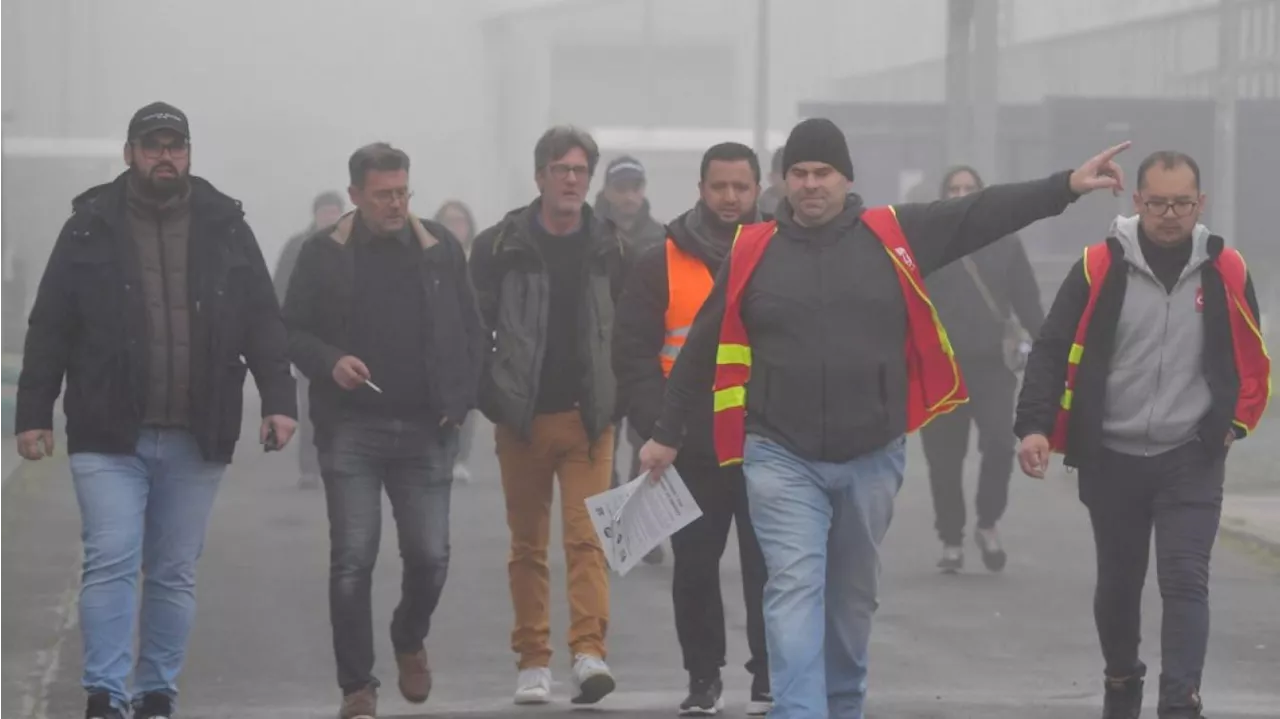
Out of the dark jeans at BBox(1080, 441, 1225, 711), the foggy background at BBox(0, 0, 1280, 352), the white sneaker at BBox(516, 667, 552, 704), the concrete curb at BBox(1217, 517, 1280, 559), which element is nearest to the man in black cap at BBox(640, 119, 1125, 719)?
the dark jeans at BBox(1080, 441, 1225, 711)

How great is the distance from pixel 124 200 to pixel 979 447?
16.1 ft

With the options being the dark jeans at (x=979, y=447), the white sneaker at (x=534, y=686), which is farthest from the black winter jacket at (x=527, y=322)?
the dark jeans at (x=979, y=447)

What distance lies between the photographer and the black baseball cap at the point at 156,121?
22.6ft

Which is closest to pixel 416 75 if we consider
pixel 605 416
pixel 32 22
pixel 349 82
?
pixel 349 82

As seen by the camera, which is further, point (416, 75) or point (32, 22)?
point (416, 75)

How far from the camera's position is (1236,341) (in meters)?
7.08

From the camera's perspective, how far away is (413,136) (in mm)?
73625

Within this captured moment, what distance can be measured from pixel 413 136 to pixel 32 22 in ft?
103

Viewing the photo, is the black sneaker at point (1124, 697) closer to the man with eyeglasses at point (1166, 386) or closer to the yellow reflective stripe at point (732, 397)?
the man with eyeglasses at point (1166, 386)

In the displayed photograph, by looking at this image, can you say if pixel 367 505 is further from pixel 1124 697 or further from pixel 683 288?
pixel 1124 697

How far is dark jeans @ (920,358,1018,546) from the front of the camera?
10.8 metres

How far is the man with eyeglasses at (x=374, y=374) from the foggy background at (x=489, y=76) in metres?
22.8

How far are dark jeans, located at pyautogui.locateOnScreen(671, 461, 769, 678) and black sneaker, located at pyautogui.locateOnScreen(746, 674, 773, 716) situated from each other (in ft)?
0.07

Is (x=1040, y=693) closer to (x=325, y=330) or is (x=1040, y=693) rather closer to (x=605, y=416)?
(x=605, y=416)
